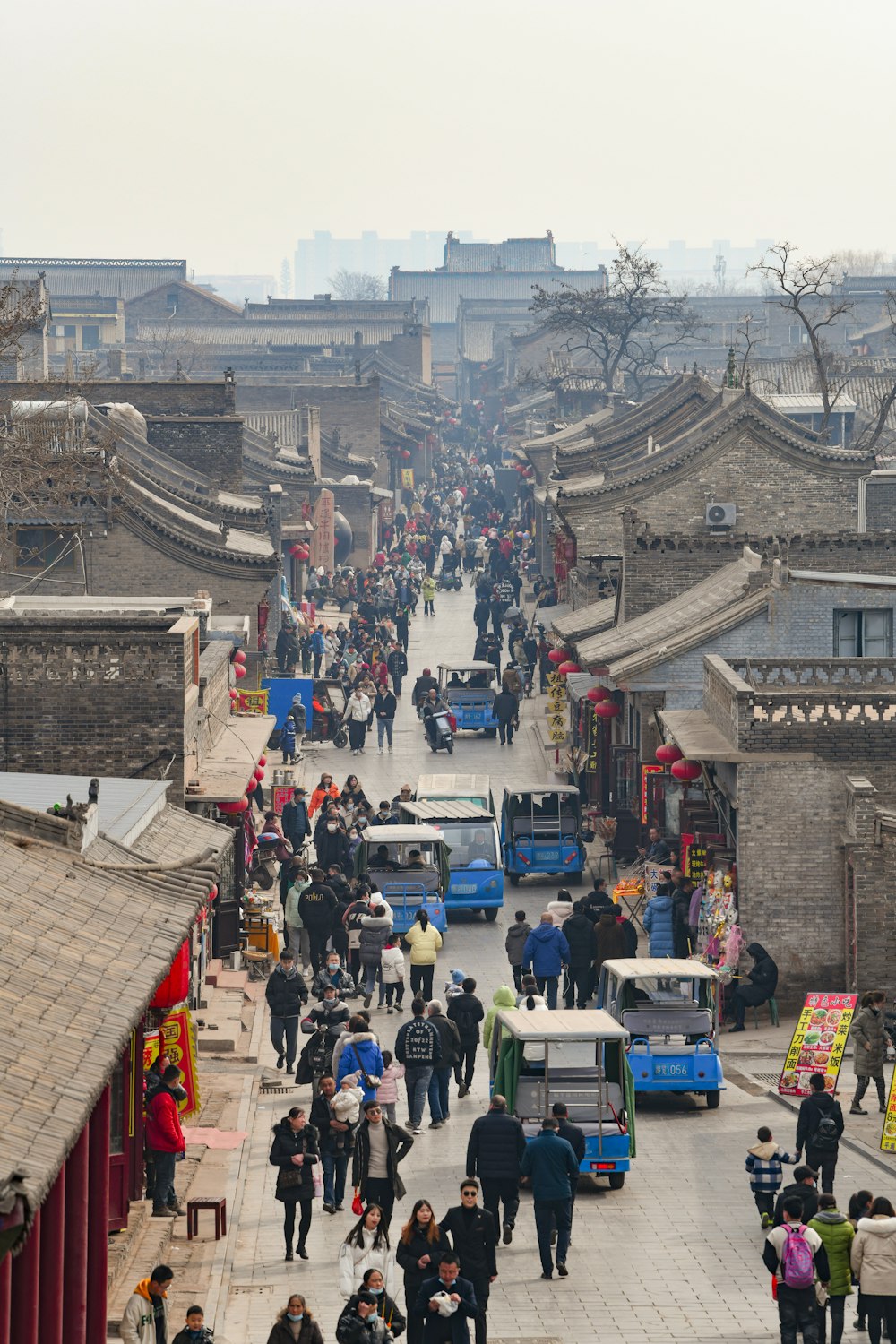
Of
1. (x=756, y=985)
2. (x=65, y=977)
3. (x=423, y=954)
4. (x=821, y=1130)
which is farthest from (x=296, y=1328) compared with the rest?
(x=756, y=985)

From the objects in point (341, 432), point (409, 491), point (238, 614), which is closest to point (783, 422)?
point (238, 614)

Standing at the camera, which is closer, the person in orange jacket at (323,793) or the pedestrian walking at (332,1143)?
the pedestrian walking at (332,1143)

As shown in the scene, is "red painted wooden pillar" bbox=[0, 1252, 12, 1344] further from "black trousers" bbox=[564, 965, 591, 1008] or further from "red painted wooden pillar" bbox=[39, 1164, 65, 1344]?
"black trousers" bbox=[564, 965, 591, 1008]

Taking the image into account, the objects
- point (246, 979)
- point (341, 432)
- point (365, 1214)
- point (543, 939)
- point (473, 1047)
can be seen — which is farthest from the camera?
point (341, 432)

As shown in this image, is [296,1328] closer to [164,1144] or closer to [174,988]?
[164,1144]

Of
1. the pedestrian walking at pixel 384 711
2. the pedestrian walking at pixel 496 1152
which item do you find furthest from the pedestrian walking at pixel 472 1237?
the pedestrian walking at pixel 384 711

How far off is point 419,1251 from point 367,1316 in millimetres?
1036

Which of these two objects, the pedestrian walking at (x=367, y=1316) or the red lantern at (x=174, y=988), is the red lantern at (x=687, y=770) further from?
the pedestrian walking at (x=367, y=1316)

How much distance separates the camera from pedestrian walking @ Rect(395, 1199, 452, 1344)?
14953 mm

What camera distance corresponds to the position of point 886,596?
3284cm

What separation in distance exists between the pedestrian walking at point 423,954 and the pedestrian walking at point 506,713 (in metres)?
19.3

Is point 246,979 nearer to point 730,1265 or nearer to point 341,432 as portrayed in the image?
point 730,1265

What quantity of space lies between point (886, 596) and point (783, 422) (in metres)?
14.8

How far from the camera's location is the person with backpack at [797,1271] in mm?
14906
